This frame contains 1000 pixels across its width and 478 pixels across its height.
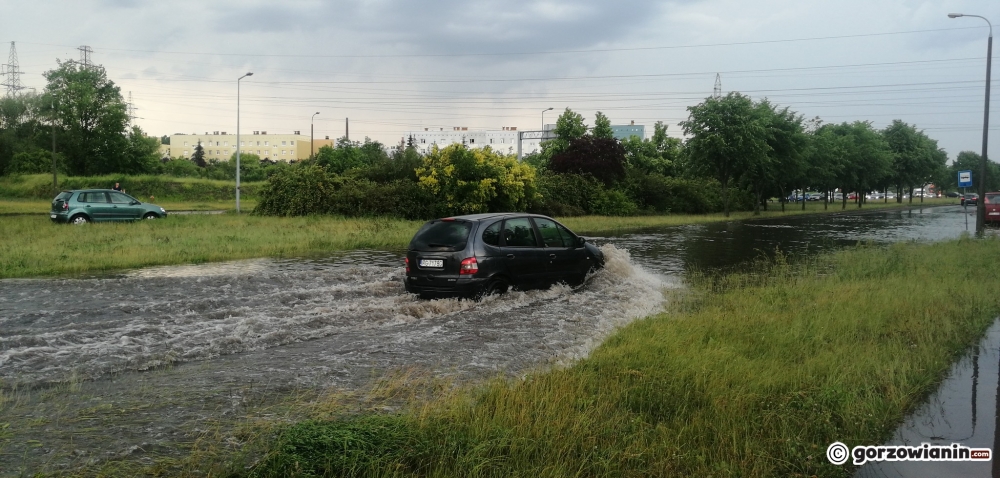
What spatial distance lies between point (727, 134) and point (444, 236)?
124 ft

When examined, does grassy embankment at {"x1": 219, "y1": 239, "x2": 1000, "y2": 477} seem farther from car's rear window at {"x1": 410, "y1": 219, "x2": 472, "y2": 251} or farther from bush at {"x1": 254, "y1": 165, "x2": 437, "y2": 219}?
bush at {"x1": 254, "y1": 165, "x2": 437, "y2": 219}

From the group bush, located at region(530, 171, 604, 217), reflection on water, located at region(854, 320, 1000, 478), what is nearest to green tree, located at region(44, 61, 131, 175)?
bush, located at region(530, 171, 604, 217)

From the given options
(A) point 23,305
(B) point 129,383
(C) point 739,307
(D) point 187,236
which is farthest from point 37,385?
(D) point 187,236

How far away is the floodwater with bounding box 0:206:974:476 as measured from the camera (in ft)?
16.8

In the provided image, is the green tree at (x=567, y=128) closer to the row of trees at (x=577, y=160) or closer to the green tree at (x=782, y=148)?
the row of trees at (x=577, y=160)

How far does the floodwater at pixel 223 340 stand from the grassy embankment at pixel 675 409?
0.85 m

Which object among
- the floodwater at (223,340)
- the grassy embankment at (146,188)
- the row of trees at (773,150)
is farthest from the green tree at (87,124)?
the floodwater at (223,340)

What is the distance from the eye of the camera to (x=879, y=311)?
9.37m

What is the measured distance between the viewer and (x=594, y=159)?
46.9 meters

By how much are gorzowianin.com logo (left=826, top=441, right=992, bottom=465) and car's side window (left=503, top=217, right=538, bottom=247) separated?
24.0 feet

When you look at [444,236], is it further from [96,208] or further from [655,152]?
[655,152]

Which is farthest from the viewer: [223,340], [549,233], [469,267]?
[549,233]

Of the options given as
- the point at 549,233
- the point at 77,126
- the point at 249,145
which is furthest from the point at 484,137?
the point at 549,233

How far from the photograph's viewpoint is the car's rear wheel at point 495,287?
10.9 m
